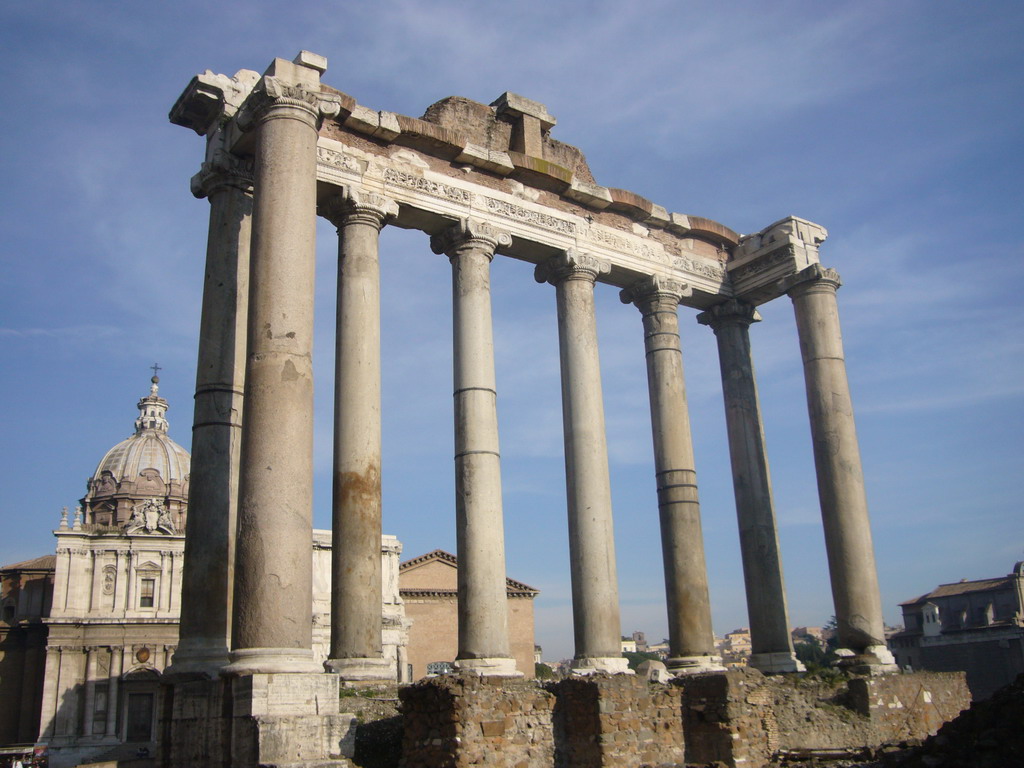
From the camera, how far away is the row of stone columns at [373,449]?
1078cm

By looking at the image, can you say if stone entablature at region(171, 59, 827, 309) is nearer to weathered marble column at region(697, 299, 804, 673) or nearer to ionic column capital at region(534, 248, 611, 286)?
ionic column capital at region(534, 248, 611, 286)

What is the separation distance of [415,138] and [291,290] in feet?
17.2

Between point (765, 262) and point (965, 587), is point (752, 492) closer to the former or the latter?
point (765, 262)

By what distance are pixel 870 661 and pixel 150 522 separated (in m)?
41.5

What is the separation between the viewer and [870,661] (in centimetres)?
1600

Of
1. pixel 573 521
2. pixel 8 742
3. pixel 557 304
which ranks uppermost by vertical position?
pixel 557 304

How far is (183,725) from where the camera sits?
1100 centimetres

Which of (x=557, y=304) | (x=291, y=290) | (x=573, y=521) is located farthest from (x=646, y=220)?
(x=291, y=290)

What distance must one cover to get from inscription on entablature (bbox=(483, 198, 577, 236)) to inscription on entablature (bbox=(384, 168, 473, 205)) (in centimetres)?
46

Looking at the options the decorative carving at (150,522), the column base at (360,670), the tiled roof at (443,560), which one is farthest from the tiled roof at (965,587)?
the column base at (360,670)

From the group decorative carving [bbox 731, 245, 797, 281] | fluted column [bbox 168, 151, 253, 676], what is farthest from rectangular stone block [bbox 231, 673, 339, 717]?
decorative carving [bbox 731, 245, 797, 281]

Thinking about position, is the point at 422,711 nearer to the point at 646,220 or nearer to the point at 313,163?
the point at 313,163

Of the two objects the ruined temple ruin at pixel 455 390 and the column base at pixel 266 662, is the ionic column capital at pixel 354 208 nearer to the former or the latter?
the ruined temple ruin at pixel 455 390

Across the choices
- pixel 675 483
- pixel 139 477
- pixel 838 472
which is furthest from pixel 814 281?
pixel 139 477
